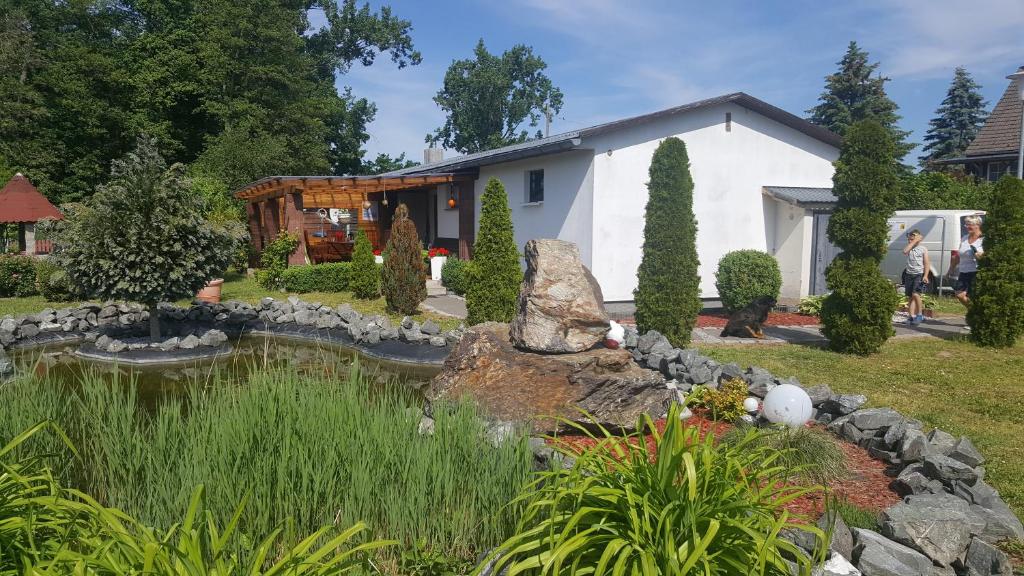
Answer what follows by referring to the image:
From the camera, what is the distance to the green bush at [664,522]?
2.32 metres

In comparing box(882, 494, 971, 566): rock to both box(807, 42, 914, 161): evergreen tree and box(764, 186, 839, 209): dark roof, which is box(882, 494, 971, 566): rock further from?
box(807, 42, 914, 161): evergreen tree

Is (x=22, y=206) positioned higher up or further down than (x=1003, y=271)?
higher up

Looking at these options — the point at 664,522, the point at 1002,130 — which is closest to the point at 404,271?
the point at 664,522

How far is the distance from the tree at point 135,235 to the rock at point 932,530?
31.7 ft

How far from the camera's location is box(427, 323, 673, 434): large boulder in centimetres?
575

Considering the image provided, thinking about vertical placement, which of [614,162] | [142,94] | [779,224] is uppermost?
[142,94]

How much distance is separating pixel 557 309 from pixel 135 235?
6.89 metres

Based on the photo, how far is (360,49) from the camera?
151 ft

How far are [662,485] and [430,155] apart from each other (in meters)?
30.8

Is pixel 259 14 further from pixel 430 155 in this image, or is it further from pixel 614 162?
pixel 614 162

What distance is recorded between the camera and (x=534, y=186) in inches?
655

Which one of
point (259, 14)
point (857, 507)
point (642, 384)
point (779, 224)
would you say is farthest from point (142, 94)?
point (857, 507)

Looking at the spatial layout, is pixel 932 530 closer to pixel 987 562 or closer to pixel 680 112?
pixel 987 562

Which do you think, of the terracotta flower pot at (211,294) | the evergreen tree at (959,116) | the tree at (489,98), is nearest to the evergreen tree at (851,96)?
the evergreen tree at (959,116)
